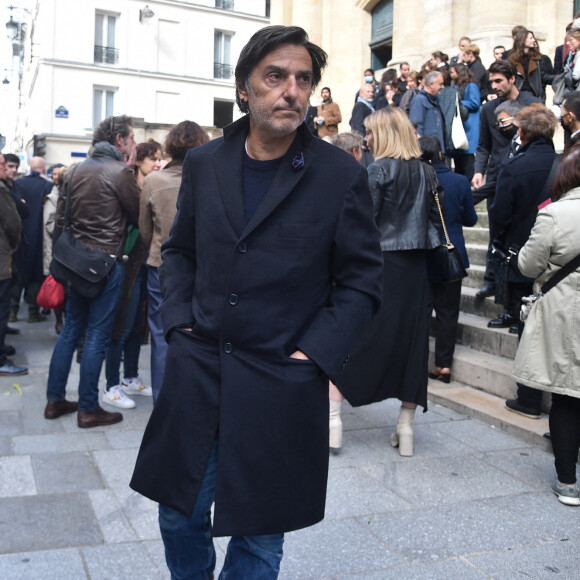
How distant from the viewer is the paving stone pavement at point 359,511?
3400 mm

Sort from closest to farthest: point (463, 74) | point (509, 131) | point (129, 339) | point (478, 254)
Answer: point (129, 339) → point (478, 254) → point (509, 131) → point (463, 74)

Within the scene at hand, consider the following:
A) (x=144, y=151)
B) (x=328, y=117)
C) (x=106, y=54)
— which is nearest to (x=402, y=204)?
(x=144, y=151)

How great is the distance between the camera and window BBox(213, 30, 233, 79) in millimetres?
38938

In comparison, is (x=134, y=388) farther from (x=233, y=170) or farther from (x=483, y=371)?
(x=233, y=170)

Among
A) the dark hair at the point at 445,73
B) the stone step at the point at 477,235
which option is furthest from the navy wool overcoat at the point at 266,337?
the dark hair at the point at 445,73

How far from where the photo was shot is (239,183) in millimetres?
2465

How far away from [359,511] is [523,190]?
10.5ft

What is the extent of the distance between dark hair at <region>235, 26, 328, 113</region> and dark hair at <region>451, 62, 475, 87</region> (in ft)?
28.2

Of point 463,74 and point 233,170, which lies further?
point 463,74

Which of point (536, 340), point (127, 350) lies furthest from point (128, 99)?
point (536, 340)

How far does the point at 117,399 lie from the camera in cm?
607

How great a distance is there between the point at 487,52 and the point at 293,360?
12.2 m

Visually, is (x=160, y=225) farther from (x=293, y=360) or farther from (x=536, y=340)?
(x=293, y=360)

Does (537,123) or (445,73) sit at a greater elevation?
(445,73)
